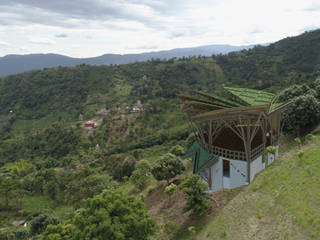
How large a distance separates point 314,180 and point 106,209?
23107mm

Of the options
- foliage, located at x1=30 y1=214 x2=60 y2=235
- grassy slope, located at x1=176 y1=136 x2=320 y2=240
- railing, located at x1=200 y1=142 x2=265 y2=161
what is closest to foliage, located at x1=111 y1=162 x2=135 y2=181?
foliage, located at x1=30 y1=214 x2=60 y2=235

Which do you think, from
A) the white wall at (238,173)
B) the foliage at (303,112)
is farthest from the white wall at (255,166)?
the foliage at (303,112)

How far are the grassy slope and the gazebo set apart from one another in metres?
2.66

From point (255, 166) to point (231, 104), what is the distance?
383 inches

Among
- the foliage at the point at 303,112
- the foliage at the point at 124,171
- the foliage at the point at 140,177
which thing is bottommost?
the foliage at the point at 124,171

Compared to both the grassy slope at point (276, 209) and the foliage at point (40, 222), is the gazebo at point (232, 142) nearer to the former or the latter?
the grassy slope at point (276, 209)

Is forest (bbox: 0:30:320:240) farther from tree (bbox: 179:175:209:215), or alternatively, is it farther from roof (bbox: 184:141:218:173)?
roof (bbox: 184:141:218:173)

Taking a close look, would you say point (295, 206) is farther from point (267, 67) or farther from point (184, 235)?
point (267, 67)

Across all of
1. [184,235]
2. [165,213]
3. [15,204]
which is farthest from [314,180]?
[15,204]

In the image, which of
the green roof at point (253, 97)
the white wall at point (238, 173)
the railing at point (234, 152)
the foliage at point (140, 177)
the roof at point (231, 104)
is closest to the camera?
the roof at point (231, 104)

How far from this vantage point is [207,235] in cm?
2431

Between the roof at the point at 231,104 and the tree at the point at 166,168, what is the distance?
8.91 metres

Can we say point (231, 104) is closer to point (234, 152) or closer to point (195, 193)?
point (234, 152)

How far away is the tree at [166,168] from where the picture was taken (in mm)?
37625
